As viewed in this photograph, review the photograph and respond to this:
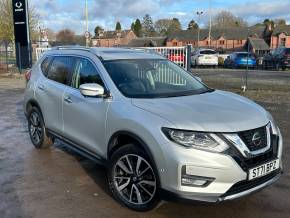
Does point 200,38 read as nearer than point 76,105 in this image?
No

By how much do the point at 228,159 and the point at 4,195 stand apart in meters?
2.81

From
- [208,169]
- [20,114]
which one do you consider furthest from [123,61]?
[20,114]

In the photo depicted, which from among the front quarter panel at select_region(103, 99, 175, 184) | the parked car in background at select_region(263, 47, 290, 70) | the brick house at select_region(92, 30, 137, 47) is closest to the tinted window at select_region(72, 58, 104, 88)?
the front quarter panel at select_region(103, 99, 175, 184)

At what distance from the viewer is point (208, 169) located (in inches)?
150

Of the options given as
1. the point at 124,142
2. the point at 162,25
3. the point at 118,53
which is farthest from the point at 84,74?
the point at 162,25

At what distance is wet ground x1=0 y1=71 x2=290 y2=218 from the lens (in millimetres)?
4418

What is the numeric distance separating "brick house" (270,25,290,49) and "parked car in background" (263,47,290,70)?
5257 centimetres

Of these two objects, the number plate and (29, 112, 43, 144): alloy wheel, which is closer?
the number plate

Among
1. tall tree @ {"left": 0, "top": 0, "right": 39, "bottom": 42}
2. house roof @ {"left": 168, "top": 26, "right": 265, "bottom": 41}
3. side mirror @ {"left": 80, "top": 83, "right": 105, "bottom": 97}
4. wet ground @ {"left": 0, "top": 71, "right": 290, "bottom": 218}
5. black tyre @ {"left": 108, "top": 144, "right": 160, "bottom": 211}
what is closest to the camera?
black tyre @ {"left": 108, "top": 144, "right": 160, "bottom": 211}

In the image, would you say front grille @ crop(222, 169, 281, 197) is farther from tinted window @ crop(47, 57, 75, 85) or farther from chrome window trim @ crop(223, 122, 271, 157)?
tinted window @ crop(47, 57, 75, 85)

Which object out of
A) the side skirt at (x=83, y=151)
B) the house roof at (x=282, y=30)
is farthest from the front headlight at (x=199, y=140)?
the house roof at (x=282, y=30)

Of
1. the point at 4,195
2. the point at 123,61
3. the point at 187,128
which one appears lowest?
the point at 4,195

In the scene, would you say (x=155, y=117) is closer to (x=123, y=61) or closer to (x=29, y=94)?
(x=123, y=61)

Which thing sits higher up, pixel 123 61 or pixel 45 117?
pixel 123 61
